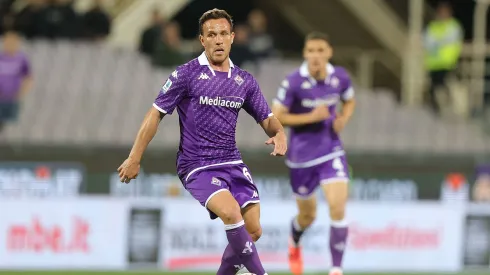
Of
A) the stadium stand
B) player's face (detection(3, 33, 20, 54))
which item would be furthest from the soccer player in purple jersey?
player's face (detection(3, 33, 20, 54))

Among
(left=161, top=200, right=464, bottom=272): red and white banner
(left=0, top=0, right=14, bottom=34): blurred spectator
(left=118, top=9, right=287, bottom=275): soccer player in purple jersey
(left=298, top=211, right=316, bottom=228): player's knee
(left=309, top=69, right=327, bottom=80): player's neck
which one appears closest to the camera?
(left=118, top=9, right=287, bottom=275): soccer player in purple jersey

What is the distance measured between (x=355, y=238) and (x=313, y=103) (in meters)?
3.56

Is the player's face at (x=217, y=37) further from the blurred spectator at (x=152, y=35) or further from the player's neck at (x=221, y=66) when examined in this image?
the blurred spectator at (x=152, y=35)

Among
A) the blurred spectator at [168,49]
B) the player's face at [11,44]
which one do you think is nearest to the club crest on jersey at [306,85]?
the player's face at [11,44]

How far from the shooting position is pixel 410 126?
18.1m

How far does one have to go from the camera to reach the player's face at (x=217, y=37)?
8.30m

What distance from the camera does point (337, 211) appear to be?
1121 centimetres

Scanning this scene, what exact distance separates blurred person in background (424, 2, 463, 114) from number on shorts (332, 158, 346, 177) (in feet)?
26.4

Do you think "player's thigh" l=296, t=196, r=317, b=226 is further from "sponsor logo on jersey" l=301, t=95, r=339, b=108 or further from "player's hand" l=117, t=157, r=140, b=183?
"player's hand" l=117, t=157, r=140, b=183

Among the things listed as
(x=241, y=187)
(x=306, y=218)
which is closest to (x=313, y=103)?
(x=306, y=218)

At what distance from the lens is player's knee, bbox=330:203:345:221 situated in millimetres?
11211

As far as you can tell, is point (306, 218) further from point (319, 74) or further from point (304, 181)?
point (319, 74)

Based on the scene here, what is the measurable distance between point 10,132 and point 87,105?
4.55ft

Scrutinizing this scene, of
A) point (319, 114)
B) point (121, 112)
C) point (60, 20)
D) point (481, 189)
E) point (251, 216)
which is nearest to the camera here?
point (251, 216)
